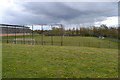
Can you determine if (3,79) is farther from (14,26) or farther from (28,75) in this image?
(14,26)

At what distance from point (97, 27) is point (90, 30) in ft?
20.1

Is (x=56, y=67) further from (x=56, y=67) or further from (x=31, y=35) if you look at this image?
(x=31, y=35)

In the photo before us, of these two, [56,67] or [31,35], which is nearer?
[56,67]

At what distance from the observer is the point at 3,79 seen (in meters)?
4.54

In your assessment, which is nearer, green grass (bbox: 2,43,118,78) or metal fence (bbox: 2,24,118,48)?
green grass (bbox: 2,43,118,78)

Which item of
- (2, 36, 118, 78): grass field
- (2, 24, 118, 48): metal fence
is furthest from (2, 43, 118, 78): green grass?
(2, 24, 118, 48): metal fence

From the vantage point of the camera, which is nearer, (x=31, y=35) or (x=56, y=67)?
(x=56, y=67)

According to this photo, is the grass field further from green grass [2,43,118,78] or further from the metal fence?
the metal fence

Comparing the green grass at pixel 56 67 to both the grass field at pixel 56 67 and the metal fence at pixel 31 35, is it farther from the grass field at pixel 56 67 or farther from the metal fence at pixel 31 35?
the metal fence at pixel 31 35

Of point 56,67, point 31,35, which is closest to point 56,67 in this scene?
point 56,67

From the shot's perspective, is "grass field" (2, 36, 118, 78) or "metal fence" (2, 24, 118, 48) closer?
"grass field" (2, 36, 118, 78)

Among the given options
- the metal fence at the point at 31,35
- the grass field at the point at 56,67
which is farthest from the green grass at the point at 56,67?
the metal fence at the point at 31,35

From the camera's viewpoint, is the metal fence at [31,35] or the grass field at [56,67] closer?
the grass field at [56,67]

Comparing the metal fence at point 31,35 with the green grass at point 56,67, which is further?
the metal fence at point 31,35
